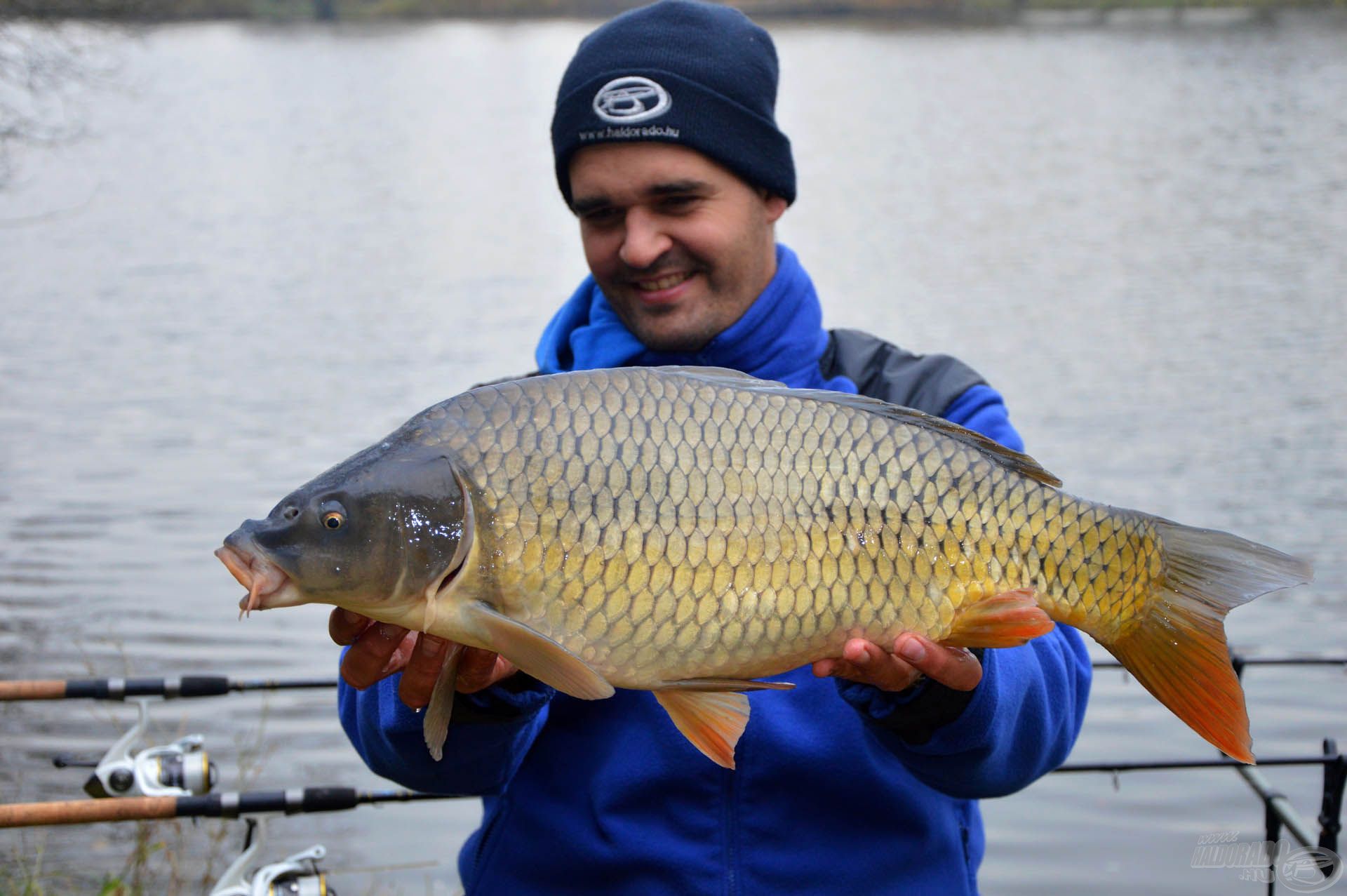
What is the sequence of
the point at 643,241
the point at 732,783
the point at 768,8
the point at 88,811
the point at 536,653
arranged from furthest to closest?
1. the point at 768,8
2. the point at 88,811
3. the point at 643,241
4. the point at 732,783
5. the point at 536,653

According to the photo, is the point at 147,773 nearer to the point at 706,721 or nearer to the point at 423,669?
the point at 423,669

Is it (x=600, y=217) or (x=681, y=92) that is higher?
(x=681, y=92)

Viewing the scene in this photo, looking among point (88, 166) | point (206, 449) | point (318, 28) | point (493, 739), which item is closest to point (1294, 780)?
point (493, 739)

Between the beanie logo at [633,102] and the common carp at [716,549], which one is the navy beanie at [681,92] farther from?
the common carp at [716,549]

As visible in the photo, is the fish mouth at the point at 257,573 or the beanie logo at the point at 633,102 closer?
the fish mouth at the point at 257,573

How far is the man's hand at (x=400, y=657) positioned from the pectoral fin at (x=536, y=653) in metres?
0.12

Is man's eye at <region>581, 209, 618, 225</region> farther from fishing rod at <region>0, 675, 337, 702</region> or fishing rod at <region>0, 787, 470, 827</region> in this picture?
fishing rod at <region>0, 675, 337, 702</region>

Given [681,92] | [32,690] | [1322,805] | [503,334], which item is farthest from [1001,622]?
[503,334]

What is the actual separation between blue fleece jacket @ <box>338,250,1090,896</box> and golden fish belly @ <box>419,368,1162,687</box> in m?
0.22

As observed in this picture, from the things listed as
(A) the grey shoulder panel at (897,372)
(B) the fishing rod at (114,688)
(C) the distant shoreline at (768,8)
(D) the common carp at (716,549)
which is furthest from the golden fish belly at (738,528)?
(C) the distant shoreline at (768,8)

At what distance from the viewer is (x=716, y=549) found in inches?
57.8

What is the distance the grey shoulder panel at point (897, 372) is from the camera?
2014 mm

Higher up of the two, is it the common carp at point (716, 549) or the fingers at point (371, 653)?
the common carp at point (716, 549)

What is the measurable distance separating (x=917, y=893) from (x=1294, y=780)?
8.72 feet
